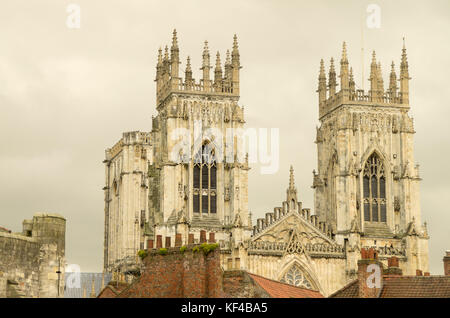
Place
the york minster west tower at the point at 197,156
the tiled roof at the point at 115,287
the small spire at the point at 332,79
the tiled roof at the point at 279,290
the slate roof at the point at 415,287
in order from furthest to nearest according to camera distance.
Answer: the small spire at the point at 332,79, the york minster west tower at the point at 197,156, the tiled roof at the point at 115,287, the tiled roof at the point at 279,290, the slate roof at the point at 415,287

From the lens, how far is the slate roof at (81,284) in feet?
261

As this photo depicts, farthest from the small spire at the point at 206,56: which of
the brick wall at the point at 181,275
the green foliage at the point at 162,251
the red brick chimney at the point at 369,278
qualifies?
the green foliage at the point at 162,251

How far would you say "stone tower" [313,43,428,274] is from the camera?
257 feet

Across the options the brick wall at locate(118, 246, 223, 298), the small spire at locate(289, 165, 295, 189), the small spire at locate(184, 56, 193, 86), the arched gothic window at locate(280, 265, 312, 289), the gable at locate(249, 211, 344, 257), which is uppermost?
the small spire at locate(184, 56, 193, 86)

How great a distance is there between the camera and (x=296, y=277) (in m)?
76.6

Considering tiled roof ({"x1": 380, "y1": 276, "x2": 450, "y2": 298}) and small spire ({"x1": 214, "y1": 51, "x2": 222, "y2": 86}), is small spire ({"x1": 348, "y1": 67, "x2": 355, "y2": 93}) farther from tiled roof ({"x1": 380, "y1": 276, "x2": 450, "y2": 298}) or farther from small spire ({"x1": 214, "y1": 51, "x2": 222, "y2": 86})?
tiled roof ({"x1": 380, "y1": 276, "x2": 450, "y2": 298})

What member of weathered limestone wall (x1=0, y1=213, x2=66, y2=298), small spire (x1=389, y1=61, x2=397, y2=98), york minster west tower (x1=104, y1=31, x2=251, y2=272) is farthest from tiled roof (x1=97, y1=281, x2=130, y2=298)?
small spire (x1=389, y1=61, x2=397, y2=98)

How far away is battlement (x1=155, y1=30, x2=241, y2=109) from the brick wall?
44.4 m

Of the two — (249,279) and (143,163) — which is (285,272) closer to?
(143,163)

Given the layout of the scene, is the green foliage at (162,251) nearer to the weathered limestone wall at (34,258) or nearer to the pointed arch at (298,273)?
the weathered limestone wall at (34,258)

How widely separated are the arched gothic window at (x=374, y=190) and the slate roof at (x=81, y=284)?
57.1 ft

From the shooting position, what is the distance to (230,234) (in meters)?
75.9

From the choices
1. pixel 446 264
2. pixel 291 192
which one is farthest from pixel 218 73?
pixel 446 264

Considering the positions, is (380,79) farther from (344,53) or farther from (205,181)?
(205,181)
